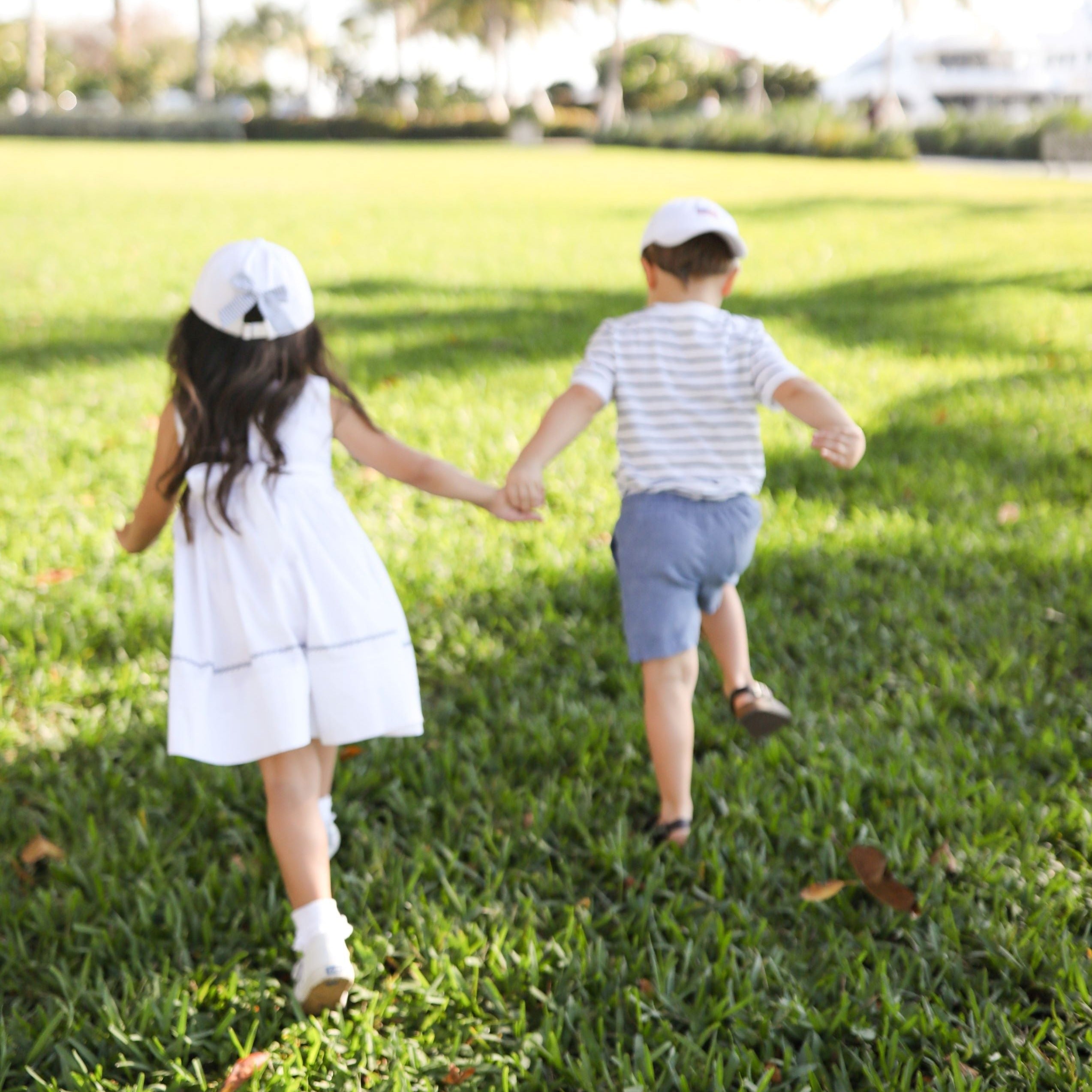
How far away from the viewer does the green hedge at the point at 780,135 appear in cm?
3128

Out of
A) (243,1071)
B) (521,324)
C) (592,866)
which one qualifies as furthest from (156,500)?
(521,324)

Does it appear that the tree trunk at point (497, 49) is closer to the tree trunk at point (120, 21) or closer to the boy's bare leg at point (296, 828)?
the tree trunk at point (120, 21)

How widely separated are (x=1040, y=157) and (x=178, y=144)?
88.7ft

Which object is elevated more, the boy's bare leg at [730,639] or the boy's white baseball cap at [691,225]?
the boy's white baseball cap at [691,225]

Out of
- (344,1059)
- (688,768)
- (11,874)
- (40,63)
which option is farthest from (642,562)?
(40,63)

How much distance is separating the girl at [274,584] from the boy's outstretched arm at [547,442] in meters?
0.33

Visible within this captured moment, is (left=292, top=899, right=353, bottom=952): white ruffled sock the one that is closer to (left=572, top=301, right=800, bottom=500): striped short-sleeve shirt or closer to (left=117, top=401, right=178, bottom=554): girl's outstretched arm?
(left=117, top=401, right=178, bottom=554): girl's outstretched arm

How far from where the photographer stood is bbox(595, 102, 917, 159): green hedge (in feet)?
103

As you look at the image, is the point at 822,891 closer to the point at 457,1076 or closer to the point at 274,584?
the point at 457,1076

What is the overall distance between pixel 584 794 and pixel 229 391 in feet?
3.91

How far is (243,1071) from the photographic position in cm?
185

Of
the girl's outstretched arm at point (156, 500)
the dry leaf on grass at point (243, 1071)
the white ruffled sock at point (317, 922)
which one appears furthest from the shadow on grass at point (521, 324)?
the dry leaf on grass at point (243, 1071)

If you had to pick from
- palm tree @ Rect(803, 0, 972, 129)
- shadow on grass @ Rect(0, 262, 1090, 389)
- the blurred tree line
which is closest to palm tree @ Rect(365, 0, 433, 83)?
the blurred tree line

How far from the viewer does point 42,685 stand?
9.89ft
